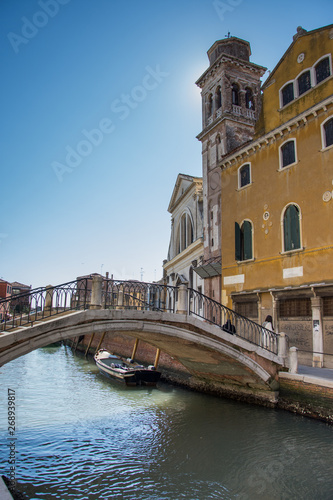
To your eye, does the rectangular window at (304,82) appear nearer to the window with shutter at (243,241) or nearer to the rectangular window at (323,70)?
Result: the rectangular window at (323,70)

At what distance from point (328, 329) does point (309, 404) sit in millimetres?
2495

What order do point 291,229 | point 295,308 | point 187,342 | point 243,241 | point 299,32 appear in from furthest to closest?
point 243,241, point 299,32, point 291,229, point 295,308, point 187,342

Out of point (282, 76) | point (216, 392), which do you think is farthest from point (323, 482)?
point (282, 76)

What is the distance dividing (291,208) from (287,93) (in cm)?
402

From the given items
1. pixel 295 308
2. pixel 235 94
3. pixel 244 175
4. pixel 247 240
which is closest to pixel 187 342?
pixel 295 308

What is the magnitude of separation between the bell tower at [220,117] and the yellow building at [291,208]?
1671mm

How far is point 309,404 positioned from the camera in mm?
7586

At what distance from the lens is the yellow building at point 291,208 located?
32.1 ft

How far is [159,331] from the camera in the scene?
26.2 ft

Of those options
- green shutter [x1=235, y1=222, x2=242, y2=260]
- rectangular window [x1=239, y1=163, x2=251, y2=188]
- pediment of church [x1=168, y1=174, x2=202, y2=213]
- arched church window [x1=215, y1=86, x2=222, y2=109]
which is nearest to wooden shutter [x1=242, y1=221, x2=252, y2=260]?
green shutter [x1=235, y1=222, x2=242, y2=260]

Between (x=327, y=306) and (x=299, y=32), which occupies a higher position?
(x=299, y=32)

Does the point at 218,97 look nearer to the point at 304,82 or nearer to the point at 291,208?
the point at 304,82

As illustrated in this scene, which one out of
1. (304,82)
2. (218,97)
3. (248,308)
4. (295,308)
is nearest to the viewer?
(295,308)

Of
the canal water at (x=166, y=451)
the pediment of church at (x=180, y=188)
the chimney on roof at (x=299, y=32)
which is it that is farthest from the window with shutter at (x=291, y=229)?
the pediment of church at (x=180, y=188)
